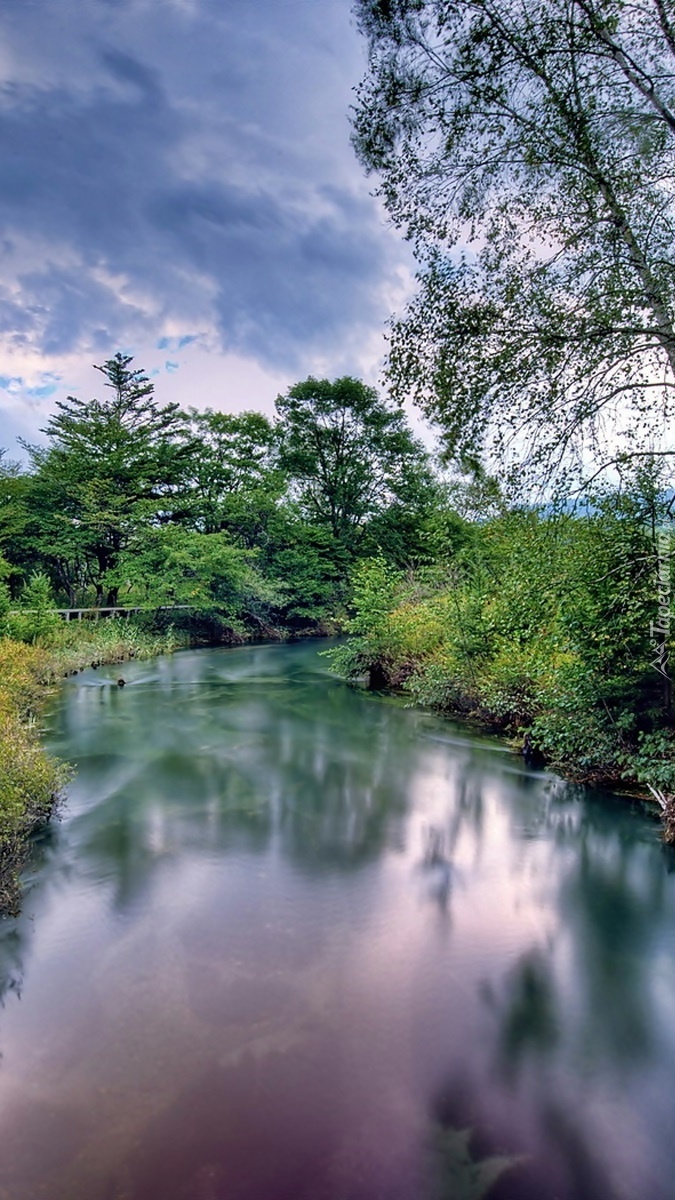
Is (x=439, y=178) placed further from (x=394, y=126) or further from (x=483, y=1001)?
(x=483, y=1001)

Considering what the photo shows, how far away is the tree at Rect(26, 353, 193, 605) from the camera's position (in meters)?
21.4

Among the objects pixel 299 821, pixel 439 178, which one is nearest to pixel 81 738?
pixel 299 821

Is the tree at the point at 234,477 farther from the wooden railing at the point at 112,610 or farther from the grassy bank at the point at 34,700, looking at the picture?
the grassy bank at the point at 34,700

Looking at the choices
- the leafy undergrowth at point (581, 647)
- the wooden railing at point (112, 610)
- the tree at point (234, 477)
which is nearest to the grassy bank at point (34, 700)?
the wooden railing at point (112, 610)

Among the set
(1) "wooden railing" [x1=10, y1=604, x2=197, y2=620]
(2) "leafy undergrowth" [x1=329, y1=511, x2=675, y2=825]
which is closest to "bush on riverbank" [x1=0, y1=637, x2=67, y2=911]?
(2) "leafy undergrowth" [x1=329, y1=511, x2=675, y2=825]

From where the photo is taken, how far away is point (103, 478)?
22.0 metres

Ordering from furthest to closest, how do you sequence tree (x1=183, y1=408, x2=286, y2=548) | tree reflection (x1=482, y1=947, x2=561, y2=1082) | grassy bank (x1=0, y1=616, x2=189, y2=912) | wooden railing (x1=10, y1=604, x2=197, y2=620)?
tree (x1=183, y1=408, x2=286, y2=548), wooden railing (x1=10, y1=604, x2=197, y2=620), grassy bank (x1=0, y1=616, x2=189, y2=912), tree reflection (x1=482, y1=947, x2=561, y2=1082)

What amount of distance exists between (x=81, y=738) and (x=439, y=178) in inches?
381

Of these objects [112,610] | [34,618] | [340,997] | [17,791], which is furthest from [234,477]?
[340,997]

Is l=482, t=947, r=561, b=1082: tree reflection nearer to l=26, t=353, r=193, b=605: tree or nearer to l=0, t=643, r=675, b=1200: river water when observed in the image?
l=0, t=643, r=675, b=1200: river water

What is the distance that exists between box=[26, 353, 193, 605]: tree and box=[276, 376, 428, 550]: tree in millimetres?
6605

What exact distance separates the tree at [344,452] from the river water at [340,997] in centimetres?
2371

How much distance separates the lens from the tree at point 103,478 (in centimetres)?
2141

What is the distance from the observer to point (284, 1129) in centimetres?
293
